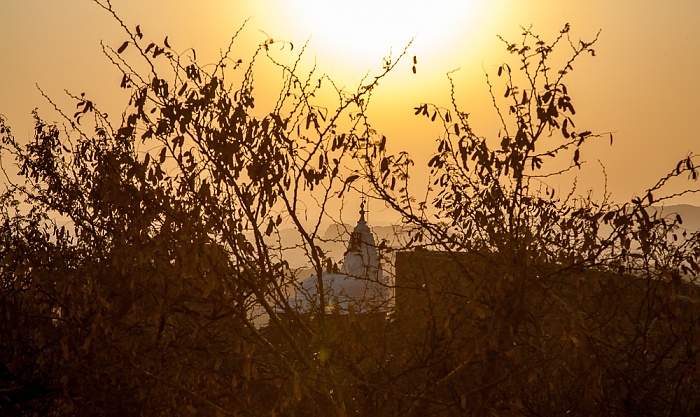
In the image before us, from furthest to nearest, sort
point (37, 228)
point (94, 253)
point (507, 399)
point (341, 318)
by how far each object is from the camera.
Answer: point (37, 228), point (94, 253), point (507, 399), point (341, 318)

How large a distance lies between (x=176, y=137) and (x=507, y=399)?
3.96 m

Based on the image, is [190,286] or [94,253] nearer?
[190,286]

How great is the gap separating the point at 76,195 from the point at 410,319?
5.17 meters

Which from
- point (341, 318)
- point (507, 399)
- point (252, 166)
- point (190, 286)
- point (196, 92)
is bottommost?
point (507, 399)

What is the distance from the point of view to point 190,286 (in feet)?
19.4

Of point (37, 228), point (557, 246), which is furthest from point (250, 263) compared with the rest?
point (37, 228)

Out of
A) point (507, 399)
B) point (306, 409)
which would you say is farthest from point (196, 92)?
point (306, 409)

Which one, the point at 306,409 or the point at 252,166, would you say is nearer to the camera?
the point at 252,166

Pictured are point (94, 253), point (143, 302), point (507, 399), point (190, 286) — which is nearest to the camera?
point (190, 286)

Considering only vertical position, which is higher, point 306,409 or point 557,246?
point 557,246

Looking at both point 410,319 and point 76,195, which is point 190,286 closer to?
point 410,319

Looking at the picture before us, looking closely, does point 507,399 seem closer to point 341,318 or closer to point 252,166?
point 341,318

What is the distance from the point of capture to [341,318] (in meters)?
5.50

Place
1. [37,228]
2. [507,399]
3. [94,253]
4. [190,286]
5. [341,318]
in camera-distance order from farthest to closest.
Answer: [37,228] → [94,253] → [507,399] → [190,286] → [341,318]
